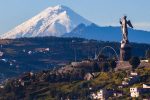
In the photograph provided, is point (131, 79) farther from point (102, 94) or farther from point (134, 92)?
point (134, 92)

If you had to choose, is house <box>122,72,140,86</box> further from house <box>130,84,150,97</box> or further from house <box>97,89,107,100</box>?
house <box>97,89,107,100</box>

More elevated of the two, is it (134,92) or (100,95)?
(134,92)

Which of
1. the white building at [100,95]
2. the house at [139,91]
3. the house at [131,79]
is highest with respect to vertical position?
the house at [131,79]

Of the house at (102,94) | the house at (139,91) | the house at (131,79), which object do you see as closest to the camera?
the house at (139,91)

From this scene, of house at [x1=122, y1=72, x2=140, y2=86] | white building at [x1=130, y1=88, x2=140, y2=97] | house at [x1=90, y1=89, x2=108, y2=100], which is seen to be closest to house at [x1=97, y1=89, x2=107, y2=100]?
house at [x1=90, y1=89, x2=108, y2=100]

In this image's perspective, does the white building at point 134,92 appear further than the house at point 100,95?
No

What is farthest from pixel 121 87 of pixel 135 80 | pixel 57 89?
pixel 57 89

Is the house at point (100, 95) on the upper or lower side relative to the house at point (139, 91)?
lower

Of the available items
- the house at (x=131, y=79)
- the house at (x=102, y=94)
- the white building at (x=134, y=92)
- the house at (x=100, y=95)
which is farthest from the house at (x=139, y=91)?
the house at (x=131, y=79)

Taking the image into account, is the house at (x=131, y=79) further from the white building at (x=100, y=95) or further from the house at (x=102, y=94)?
the house at (x=102, y=94)

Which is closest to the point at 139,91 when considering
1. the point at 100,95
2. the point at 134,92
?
the point at 134,92

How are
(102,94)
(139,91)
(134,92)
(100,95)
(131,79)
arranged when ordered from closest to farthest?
1. (134,92)
2. (139,91)
3. (102,94)
4. (100,95)
5. (131,79)

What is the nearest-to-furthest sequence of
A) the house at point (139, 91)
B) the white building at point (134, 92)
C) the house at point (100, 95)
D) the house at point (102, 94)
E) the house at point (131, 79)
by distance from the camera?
the white building at point (134, 92) < the house at point (139, 91) < the house at point (102, 94) < the house at point (100, 95) < the house at point (131, 79)

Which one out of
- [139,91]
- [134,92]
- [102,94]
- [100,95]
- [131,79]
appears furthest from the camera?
[131,79]
